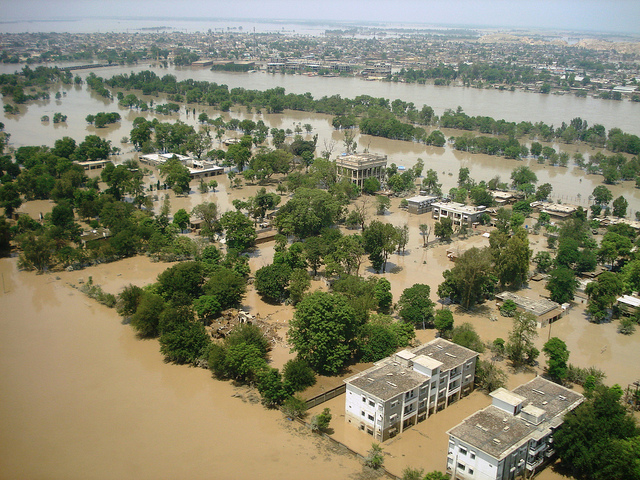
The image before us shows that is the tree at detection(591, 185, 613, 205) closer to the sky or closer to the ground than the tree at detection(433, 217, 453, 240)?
closer to the sky

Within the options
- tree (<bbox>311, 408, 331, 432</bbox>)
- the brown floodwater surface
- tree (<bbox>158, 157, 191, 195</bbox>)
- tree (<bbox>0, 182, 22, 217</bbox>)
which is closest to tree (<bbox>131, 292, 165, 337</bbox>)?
the brown floodwater surface

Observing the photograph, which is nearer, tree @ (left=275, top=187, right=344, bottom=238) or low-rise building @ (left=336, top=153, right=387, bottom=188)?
tree @ (left=275, top=187, right=344, bottom=238)

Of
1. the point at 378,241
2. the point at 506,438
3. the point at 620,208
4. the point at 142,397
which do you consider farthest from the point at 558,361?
the point at 620,208

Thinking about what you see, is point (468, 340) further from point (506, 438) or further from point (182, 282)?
point (182, 282)

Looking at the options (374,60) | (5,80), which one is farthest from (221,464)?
(374,60)

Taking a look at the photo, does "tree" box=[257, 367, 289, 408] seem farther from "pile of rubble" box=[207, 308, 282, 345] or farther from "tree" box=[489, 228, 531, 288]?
"tree" box=[489, 228, 531, 288]

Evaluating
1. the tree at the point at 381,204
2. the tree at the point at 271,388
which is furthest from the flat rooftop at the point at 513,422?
the tree at the point at 381,204
